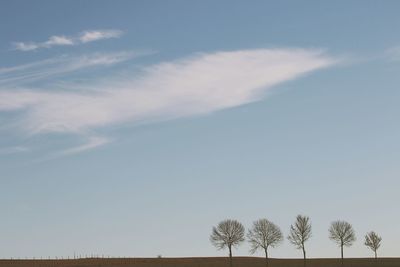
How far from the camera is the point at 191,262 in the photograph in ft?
437

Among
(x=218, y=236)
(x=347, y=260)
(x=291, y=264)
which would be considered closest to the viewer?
(x=218, y=236)

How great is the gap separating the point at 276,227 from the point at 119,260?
40.1 metres

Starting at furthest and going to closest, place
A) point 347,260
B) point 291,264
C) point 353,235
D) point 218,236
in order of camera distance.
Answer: point 347,260, point 291,264, point 353,235, point 218,236

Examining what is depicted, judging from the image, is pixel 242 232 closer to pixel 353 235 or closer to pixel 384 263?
pixel 353 235

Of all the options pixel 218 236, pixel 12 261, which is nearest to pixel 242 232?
pixel 218 236

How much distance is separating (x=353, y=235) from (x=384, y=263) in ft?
57.6

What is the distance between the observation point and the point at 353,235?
120m

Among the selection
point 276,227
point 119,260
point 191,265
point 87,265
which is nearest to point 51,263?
point 87,265

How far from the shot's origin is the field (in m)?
125

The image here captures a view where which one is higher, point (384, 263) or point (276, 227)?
point (276, 227)

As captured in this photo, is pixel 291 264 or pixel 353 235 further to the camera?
pixel 291 264

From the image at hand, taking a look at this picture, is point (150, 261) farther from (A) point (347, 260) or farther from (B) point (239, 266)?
(A) point (347, 260)

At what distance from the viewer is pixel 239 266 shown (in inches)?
5005

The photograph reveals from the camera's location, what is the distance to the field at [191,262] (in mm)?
124875
